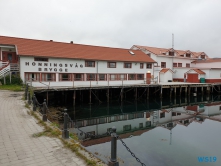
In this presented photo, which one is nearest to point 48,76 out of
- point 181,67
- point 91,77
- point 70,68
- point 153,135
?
point 70,68

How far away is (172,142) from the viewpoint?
36.1ft

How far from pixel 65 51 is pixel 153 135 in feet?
62.4

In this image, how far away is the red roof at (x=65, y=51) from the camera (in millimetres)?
24047

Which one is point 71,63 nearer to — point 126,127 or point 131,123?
point 131,123

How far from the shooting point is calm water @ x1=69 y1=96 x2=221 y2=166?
29.2 ft

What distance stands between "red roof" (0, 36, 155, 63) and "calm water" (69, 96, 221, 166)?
9.69 m

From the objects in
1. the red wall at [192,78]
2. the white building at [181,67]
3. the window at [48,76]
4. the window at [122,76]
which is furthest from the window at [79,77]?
the red wall at [192,78]

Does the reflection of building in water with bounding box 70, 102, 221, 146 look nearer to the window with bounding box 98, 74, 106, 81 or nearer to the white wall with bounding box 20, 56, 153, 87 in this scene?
the white wall with bounding box 20, 56, 153, 87

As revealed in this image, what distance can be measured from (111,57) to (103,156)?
21.9m

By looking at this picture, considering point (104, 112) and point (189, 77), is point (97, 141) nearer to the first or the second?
point (104, 112)

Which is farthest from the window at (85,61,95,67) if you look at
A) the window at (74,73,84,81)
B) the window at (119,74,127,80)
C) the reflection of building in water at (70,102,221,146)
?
the reflection of building in water at (70,102,221,146)

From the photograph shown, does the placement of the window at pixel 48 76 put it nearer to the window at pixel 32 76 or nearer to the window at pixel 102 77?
the window at pixel 32 76

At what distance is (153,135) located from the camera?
12.3m

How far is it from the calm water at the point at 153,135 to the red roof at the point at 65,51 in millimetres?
9685
